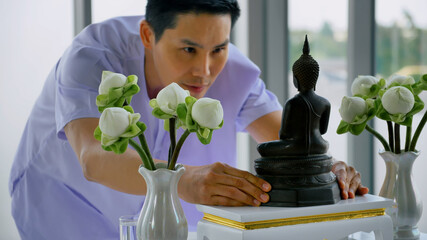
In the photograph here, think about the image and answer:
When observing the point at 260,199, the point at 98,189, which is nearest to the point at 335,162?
the point at 260,199

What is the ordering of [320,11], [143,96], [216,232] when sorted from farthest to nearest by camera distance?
[320,11] < [143,96] < [216,232]

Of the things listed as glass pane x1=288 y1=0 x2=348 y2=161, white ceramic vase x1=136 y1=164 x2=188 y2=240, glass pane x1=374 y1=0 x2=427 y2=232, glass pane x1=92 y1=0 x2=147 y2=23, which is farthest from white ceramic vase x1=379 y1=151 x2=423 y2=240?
glass pane x1=92 y1=0 x2=147 y2=23

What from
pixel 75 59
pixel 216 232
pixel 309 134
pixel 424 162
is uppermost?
pixel 75 59

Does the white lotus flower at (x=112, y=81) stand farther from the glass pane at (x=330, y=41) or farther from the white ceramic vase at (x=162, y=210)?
the glass pane at (x=330, y=41)

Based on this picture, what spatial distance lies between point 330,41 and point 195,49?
4.84 ft

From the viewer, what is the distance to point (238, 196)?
3.72ft

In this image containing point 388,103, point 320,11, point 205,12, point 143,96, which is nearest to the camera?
point 388,103

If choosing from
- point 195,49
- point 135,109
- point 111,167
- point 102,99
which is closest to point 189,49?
point 195,49

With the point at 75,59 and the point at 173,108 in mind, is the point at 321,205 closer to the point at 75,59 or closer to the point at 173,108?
the point at 173,108

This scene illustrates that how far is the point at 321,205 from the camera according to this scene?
1.13 m

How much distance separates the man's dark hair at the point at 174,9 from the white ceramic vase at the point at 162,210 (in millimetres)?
737

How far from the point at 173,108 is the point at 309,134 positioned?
30cm

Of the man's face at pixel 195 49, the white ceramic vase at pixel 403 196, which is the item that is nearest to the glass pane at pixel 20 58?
the man's face at pixel 195 49

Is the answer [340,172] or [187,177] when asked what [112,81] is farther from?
[340,172]
